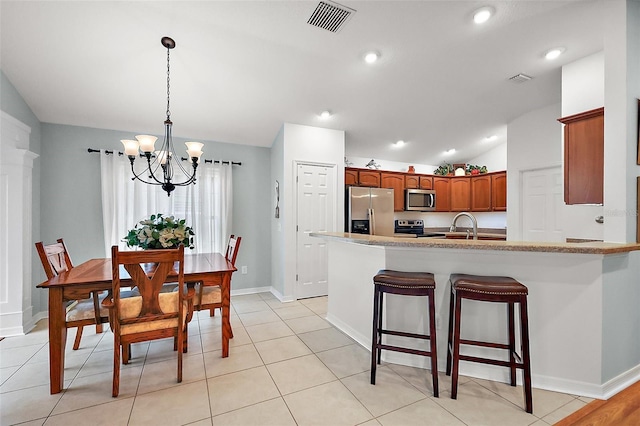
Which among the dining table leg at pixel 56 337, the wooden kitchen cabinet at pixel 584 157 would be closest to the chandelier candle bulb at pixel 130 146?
the dining table leg at pixel 56 337

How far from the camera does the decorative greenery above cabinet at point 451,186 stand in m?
5.04

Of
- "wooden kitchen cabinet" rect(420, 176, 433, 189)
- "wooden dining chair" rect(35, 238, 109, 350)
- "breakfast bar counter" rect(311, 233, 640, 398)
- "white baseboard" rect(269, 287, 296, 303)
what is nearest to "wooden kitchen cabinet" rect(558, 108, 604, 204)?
"breakfast bar counter" rect(311, 233, 640, 398)

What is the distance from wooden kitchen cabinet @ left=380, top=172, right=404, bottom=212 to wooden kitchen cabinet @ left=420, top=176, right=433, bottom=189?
554 millimetres

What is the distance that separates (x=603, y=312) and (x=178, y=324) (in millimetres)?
2990

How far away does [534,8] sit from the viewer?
226 cm

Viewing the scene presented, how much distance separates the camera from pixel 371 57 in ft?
9.11

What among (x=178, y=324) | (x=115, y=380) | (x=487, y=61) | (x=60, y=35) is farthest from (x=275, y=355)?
(x=487, y=61)

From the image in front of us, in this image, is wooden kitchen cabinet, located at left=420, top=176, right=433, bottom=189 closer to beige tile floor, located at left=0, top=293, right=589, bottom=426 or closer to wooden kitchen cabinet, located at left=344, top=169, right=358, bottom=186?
wooden kitchen cabinet, located at left=344, top=169, right=358, bottom=186

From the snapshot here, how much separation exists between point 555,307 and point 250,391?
2.24m

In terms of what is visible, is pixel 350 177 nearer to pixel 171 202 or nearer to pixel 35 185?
pixel 171 202

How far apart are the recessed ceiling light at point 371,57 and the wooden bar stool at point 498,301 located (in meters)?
2.27

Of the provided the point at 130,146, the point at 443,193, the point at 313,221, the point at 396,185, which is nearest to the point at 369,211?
the point at 313,221

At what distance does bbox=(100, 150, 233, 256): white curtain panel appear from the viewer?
3.62 metres

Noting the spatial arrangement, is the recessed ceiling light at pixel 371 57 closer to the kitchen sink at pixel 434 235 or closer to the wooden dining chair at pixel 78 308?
the wooden dining chair at pixel 78 308
